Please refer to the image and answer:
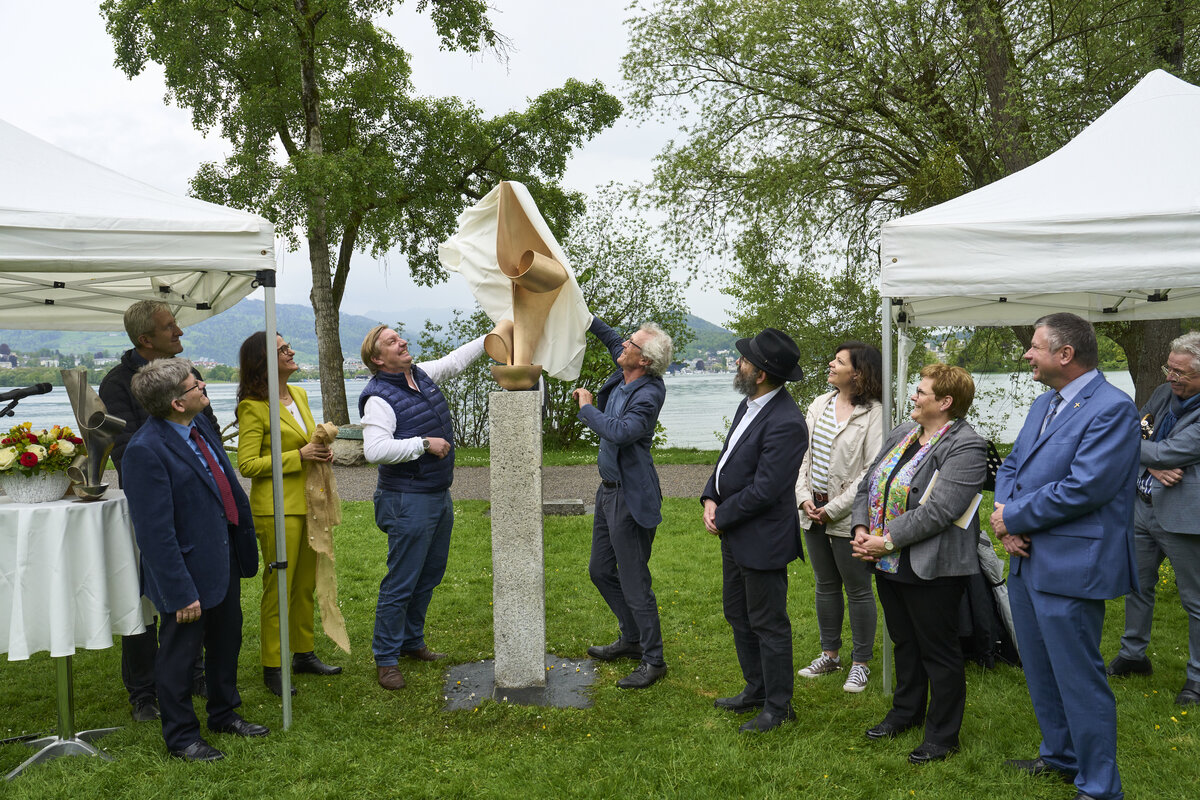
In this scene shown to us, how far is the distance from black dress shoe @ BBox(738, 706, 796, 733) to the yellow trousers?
239cm

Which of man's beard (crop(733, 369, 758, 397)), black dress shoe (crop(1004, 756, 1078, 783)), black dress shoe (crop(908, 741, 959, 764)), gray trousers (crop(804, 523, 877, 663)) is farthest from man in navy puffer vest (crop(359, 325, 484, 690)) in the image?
black dress shoe (crop(1004, 756, 1078, 783))

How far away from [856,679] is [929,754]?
886mm

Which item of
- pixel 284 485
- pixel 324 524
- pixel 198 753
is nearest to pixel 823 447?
pixel 324 524

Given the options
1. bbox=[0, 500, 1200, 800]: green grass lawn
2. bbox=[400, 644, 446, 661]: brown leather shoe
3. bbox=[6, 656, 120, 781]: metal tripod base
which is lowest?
bbox=[0, 500, 1200, 800]: green grass lawn

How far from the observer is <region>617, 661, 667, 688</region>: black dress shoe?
4566 millimetres

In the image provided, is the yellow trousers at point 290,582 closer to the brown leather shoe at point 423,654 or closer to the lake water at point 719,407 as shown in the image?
the brown leather shoe at point 423,654

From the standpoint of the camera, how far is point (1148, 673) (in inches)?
182

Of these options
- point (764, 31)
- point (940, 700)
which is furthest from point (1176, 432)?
point (764, 31)

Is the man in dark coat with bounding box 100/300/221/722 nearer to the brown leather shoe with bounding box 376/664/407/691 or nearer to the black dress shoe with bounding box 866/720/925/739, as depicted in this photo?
the brown leather shoe with bounding box 376/664/407/691

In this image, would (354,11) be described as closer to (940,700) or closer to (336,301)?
(336,301)

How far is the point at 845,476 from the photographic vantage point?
176 inches

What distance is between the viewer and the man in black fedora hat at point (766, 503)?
12.6ft

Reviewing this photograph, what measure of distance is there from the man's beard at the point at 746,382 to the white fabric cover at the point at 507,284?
102cm

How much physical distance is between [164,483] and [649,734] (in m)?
2.43
